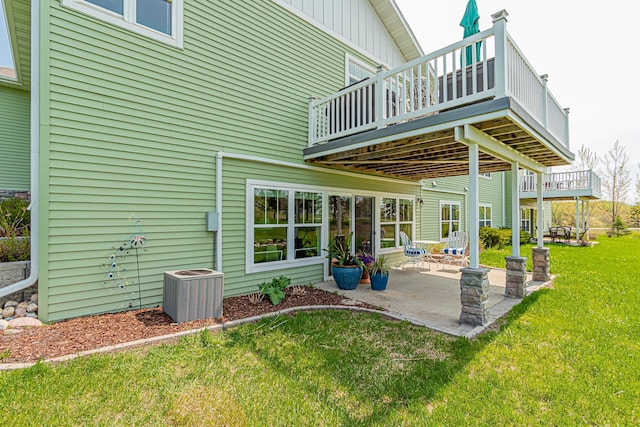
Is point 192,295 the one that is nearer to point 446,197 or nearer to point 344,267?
point 344,267

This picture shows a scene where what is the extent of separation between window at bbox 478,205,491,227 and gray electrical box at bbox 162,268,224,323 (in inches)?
559

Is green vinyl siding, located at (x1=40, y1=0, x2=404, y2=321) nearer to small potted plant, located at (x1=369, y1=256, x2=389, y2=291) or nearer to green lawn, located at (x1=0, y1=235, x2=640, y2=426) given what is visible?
small potted plant, located at (x1=369, y1=256, x2=389, y2=291)

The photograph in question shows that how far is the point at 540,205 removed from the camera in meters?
7.14

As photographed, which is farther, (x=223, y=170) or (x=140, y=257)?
(x=223, y=170)

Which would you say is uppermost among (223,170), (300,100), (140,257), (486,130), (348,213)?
(300,100)

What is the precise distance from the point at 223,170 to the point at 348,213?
3.48 meters

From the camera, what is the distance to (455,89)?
4.35 m

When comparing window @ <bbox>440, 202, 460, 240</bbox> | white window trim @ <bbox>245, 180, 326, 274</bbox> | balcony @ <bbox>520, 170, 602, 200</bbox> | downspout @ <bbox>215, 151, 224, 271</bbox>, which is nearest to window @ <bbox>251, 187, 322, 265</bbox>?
white window trim @ <bbox>245, 180, 326, 274</bbox>

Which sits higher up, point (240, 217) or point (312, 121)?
point (312, 121)

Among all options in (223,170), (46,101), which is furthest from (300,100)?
(46,101)

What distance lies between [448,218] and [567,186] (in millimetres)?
8114

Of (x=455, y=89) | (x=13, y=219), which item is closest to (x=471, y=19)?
(x=455, y=89)

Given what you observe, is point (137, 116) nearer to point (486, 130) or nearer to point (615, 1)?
point (486, 130)

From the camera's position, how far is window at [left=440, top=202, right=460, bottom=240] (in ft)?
37.8
